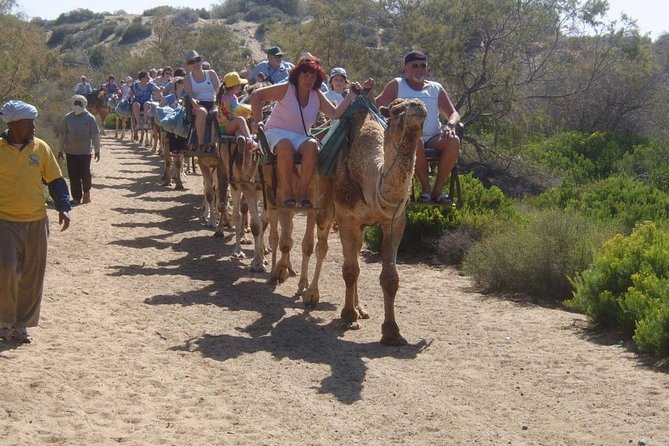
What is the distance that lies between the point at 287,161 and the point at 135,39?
85961 mm

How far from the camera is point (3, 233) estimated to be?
8.42 m

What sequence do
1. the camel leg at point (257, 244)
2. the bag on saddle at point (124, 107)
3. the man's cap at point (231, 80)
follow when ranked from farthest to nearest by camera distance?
1. the bag on saddle at point (124, 107)
2. the man's cap at point (231, 80)
3. the camel leg at point (257, 244)

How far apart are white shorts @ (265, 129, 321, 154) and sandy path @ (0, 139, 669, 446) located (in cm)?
177

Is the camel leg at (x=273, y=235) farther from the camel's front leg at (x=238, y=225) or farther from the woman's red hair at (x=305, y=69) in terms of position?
the woman's red hair at (x=305, y=69)

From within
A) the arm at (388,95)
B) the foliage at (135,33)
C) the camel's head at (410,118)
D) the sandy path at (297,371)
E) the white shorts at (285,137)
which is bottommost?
the sandy path at (297,371)

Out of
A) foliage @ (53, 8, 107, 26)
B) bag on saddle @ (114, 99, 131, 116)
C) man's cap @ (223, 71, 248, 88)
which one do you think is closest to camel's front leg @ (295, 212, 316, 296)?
man's cap @ (223, 71, 248, 88)

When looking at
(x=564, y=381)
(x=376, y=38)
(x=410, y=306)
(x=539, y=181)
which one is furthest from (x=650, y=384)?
(x=376, y=38)

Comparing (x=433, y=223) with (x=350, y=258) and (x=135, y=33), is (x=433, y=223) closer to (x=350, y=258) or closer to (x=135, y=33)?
(x=350, y=258)

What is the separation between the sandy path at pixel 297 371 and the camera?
6.99 meters

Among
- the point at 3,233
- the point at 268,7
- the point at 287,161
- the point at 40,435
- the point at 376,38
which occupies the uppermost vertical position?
the point at 268,7

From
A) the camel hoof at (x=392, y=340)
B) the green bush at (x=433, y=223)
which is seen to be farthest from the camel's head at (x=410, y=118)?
the green bush at (x=433, y=223)

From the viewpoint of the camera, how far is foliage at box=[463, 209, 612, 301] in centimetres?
1178

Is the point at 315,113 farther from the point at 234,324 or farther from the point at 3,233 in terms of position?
the point at 3,233

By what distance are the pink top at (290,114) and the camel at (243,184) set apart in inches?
64.5
